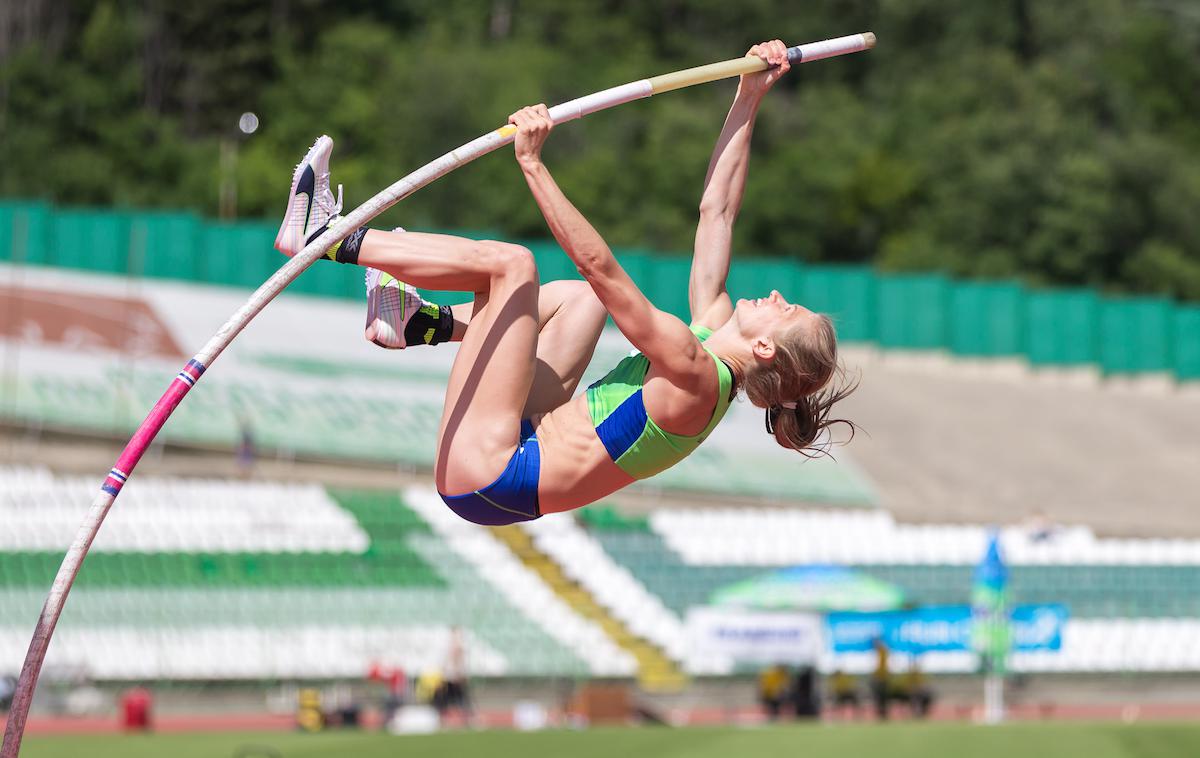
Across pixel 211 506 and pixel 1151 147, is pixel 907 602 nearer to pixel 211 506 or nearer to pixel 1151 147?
pixel 211 506

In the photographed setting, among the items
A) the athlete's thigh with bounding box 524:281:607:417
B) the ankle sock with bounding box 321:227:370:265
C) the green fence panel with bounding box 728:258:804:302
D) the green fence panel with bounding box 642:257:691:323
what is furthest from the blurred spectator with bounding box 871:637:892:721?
the green fence panel with bounding box 728:258:804:302

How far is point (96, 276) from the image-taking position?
2555 centimetres

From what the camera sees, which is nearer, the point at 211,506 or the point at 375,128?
the point at 211,506

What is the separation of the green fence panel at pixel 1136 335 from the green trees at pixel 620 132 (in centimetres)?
536

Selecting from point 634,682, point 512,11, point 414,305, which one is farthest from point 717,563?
point 512,11

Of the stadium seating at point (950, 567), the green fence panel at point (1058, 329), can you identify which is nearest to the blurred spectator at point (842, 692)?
the stadium seating at point (950, 567)

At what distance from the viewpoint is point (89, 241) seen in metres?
27.1

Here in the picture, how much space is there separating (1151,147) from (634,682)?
2959cm

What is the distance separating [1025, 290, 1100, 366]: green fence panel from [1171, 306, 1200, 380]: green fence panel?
7.52 ft

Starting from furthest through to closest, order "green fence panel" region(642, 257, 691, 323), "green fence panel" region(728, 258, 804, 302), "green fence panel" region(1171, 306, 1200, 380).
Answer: "green fence panel" region(1171, 306, 1200, 380)
"green fence panel" region(728, 258, 804, 302)
"green fence panel" region(642, 257, 691, 323)

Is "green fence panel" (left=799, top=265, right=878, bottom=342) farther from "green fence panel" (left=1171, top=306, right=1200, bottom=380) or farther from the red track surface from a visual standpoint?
the red track surface

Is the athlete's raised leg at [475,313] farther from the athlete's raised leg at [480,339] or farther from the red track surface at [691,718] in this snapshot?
the red track surface at [691,718]

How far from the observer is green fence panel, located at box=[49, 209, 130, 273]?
1057 inches

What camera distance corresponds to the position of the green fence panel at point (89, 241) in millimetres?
26859
